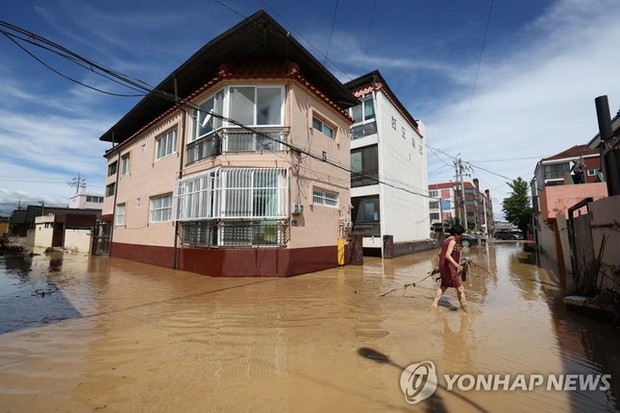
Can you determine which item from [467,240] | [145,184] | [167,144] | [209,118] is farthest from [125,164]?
[467,240]

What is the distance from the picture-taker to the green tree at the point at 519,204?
3922 cm

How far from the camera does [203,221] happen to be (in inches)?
436

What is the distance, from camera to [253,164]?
420 inches

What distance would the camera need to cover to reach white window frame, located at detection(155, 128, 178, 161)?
14539 millimetres

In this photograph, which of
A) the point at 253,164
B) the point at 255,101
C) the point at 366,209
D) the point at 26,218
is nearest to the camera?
the point at 253,164

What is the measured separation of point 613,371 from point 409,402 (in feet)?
9.13

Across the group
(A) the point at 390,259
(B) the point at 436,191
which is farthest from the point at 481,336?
(B) the point at 436,191

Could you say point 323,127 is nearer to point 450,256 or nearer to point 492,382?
point 450,256

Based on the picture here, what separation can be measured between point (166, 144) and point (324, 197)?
8.66 m

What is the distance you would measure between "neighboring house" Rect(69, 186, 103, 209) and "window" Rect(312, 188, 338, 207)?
67858 mm

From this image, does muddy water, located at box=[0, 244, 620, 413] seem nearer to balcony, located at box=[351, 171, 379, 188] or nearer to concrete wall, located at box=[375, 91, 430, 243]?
concrete wall, located at box=[375, 91, 430, 243]

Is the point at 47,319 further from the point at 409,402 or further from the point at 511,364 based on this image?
the point at 511,364

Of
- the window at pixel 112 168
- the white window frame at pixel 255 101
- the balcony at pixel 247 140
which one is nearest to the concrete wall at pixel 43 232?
the window at pixel 112 168

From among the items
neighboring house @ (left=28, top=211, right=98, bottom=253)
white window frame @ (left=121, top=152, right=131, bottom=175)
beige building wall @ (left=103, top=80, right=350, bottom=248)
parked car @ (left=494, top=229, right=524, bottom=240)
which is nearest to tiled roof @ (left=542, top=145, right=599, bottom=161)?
parked car @ (left=494, top=229, right=524, bottom=240)
